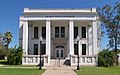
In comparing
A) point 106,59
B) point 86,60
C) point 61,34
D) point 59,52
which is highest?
point 61,34

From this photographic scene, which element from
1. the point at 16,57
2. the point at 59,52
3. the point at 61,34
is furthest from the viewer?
the point at 59,52

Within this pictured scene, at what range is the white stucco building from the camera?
3999 centimetres

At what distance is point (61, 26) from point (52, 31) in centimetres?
195

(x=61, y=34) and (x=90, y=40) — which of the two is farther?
(x=61, y=34)

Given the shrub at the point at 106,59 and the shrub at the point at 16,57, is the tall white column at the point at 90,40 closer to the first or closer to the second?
the shrub at the point at 106,59

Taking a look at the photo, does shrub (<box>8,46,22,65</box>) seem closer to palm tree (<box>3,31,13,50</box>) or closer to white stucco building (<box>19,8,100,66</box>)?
white stucco building (<box>19,8,100,66</box>)

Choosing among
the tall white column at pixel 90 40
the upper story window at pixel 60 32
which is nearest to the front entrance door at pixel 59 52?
the upper story window at pixel 60 32

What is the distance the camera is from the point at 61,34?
45.5m

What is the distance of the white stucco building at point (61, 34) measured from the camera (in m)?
40.0

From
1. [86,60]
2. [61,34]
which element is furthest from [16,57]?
[86,60]

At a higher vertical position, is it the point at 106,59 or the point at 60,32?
the point at 60,32

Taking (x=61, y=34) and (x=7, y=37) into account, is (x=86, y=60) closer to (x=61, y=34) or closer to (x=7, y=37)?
(x=61, y=34)

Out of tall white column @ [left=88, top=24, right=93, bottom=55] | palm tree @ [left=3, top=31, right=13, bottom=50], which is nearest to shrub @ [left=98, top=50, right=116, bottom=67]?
tall white column @ [left=88, top=24, right=93, bottom=55]

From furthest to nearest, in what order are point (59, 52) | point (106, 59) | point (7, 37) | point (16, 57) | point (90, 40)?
point (7, 37), point (59, 52), point (90, 40), point (16, 57), point (106, 59)
